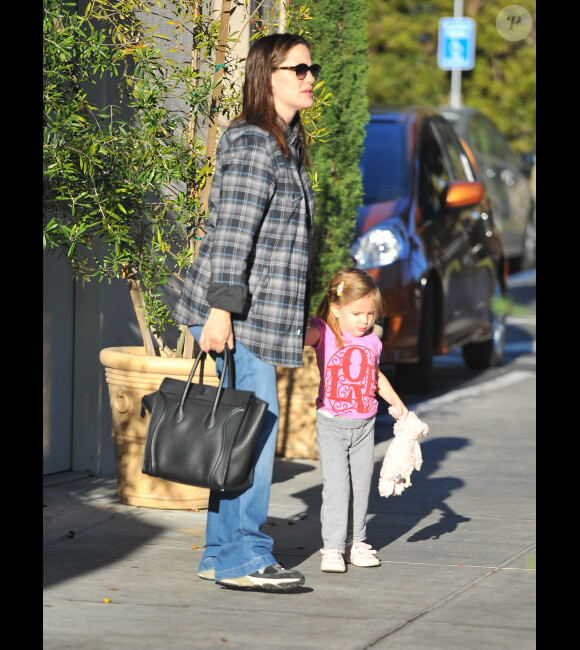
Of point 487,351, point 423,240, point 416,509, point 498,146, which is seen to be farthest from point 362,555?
point 498,146

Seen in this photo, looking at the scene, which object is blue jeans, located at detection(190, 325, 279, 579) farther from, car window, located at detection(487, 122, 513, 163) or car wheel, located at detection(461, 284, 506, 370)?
car window, located at detection(487, 122, 513, 163)

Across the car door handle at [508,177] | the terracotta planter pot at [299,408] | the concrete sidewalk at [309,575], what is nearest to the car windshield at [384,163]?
the terracotta planter pot at [299,408]

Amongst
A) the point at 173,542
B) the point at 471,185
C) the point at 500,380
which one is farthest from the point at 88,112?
the point at 500,380

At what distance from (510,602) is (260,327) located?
1307mm

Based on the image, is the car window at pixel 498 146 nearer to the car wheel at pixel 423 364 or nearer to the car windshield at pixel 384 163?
the car wheel at pixel 423 364

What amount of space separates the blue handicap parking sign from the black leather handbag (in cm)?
1907

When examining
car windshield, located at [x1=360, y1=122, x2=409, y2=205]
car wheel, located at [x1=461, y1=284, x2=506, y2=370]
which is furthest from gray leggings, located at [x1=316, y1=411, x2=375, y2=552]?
car wheel, located at [x1=461, y1=284, x2=506, y2=370]

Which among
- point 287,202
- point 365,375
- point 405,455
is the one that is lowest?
point 405,455

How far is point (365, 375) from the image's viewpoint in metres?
4.90

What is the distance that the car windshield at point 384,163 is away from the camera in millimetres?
9047

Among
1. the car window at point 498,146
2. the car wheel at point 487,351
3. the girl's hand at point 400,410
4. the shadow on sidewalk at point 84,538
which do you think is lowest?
the shadow on sidewalk at point 84,538

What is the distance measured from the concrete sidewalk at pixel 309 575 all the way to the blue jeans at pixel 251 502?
4.8 inches

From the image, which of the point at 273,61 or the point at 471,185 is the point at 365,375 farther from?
the point at 471,185

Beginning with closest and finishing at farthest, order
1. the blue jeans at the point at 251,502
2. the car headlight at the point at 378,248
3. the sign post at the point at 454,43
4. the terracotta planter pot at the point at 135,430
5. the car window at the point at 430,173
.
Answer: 1. the blue jeans at the point at 251,502
2. the terracotta planter pot at the point at 135,430
3. the car headlight at the point at 378,248
4. the car window at the point at 430,173
5. the sign post at the point at 454,43
